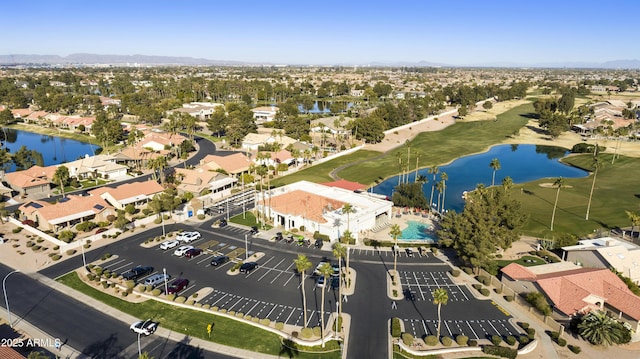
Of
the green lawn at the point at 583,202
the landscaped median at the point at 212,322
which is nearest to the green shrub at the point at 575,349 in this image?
the landscaped median at the point at 212,322

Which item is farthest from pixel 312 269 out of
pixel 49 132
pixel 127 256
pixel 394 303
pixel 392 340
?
pixel 49 132

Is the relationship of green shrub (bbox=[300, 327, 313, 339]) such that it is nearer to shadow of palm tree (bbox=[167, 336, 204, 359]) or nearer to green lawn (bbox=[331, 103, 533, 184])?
shadow of palm tree (bbox=[167, 336, 204, 359])

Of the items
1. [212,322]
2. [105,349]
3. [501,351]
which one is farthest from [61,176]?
[501,351]

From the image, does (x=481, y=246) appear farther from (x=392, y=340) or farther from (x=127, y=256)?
(x=127, y=256)

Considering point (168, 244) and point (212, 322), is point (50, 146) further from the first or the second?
point (212, 322)

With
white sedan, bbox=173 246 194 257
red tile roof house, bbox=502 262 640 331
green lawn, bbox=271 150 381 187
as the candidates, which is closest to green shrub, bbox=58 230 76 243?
white sedan, bbox=173 246 194 257
